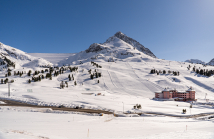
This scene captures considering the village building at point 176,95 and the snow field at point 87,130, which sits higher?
the snow field at point 87,130

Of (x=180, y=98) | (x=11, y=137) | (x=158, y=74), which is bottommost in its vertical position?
(x=180, y=98)

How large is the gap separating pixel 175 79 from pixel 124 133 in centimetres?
9329

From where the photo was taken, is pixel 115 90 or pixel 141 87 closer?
pixel 115 90

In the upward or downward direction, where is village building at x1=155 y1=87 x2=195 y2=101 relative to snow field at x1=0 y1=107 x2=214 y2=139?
downward

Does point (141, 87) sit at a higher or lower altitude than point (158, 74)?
lower

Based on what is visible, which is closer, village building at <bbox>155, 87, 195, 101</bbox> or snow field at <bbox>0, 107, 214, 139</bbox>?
snow field at <bbox>0, 107, 214, 139</bbox>

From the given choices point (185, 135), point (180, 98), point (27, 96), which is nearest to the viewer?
point (185, 135)

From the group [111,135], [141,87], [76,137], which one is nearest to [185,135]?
[111,135]

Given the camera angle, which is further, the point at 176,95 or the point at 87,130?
the point at 176,95

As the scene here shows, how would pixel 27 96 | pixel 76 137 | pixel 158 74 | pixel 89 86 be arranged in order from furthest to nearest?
1. pixel 158 74
2. pixel 89 86
3. pixel 27 96
4. pixel 76 137

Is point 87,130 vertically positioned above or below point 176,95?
above

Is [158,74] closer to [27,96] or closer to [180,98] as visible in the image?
[180,98]

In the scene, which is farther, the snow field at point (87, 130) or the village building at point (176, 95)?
the village building at point (176, 95)

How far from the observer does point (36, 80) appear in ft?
279
